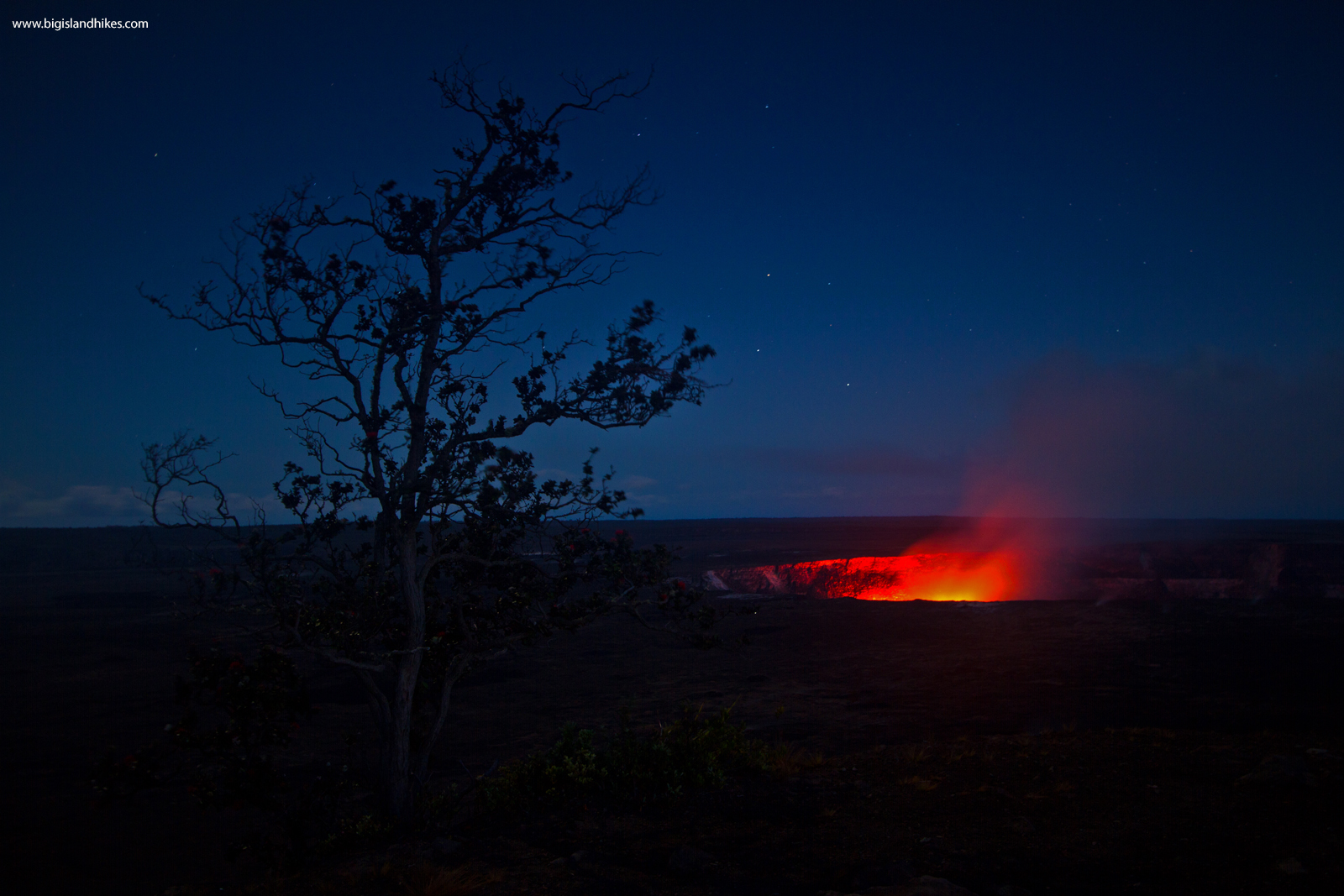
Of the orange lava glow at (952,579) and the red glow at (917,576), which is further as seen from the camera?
the red glow at (917,576)

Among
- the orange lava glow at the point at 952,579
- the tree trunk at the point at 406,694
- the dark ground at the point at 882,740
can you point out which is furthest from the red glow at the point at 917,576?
the tree trunk at the point at 406,694

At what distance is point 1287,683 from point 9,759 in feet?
98.7

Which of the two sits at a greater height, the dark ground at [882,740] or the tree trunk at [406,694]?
the tree trunk at [406,694]

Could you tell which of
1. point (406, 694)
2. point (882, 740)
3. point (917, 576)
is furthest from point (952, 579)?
point (406, 694)

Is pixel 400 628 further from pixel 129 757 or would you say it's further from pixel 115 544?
pixel 115 544

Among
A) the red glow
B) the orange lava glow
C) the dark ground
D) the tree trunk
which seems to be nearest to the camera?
the dark ground

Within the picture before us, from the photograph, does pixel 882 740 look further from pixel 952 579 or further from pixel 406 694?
pixel 952 579

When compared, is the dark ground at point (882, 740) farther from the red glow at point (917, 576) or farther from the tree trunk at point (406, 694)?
the red glow at point (917, 576)

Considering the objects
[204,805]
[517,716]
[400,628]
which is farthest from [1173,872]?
[517,716]

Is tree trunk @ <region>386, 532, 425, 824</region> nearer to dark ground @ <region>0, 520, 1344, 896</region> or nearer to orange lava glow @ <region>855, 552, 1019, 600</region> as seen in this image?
dark ground @ <region>0, 520, 1344, 896</region>

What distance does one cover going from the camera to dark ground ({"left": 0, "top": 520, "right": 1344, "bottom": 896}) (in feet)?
21.3

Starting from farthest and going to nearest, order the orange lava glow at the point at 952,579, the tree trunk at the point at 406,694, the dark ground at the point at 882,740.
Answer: the orange lava glow at the point at 952,579, the tree trunk at the point at 406,694, the dark ground at the point at 882,740

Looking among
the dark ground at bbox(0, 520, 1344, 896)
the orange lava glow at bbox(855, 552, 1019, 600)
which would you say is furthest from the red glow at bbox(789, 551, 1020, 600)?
the dark ground at bbox(0, 520, 1344, 896)

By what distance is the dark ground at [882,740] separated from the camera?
21.3 ft
